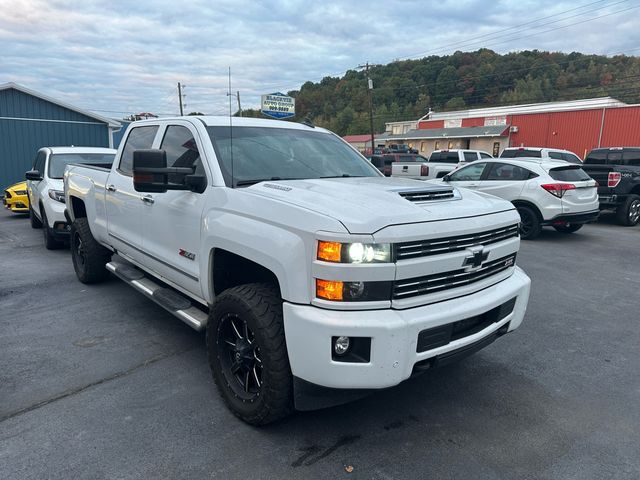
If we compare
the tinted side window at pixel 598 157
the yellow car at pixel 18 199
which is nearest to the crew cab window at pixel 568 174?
the tinted side window at pixel 598 157

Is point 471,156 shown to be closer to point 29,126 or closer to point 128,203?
point 29,126

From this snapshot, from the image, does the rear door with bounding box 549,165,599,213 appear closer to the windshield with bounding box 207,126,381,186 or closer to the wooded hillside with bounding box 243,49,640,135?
the windshield with bounding box 207,126,381,186

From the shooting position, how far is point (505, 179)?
9.88 meters

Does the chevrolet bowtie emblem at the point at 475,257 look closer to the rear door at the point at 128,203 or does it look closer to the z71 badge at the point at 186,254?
the z71 badge at the point at 186,254

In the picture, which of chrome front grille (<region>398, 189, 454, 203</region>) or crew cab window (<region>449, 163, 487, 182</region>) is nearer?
chrome front grille (<region>398, 189, 454, 203</region>)

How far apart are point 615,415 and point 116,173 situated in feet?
16.1

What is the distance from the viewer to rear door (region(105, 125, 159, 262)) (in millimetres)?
4277

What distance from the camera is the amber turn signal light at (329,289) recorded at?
7.78 ft

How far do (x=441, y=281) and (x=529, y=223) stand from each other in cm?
→ 775

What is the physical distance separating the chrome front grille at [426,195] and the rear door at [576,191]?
707 cm

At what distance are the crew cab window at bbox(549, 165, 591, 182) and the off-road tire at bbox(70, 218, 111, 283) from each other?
8216mm

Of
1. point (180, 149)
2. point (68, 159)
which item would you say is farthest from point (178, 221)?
point (68, 159)

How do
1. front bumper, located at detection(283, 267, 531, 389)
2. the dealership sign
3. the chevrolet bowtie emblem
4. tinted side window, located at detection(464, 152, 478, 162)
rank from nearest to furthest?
front bumper, located at detection(283, 267, 531, 389), the chevrolet bowtie emblem, tinted side window, located at detection(464, 152, 478, 162), the dealership sign

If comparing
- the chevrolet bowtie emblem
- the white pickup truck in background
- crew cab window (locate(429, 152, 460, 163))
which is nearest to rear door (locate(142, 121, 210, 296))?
the chevrolet bowtie emblem
